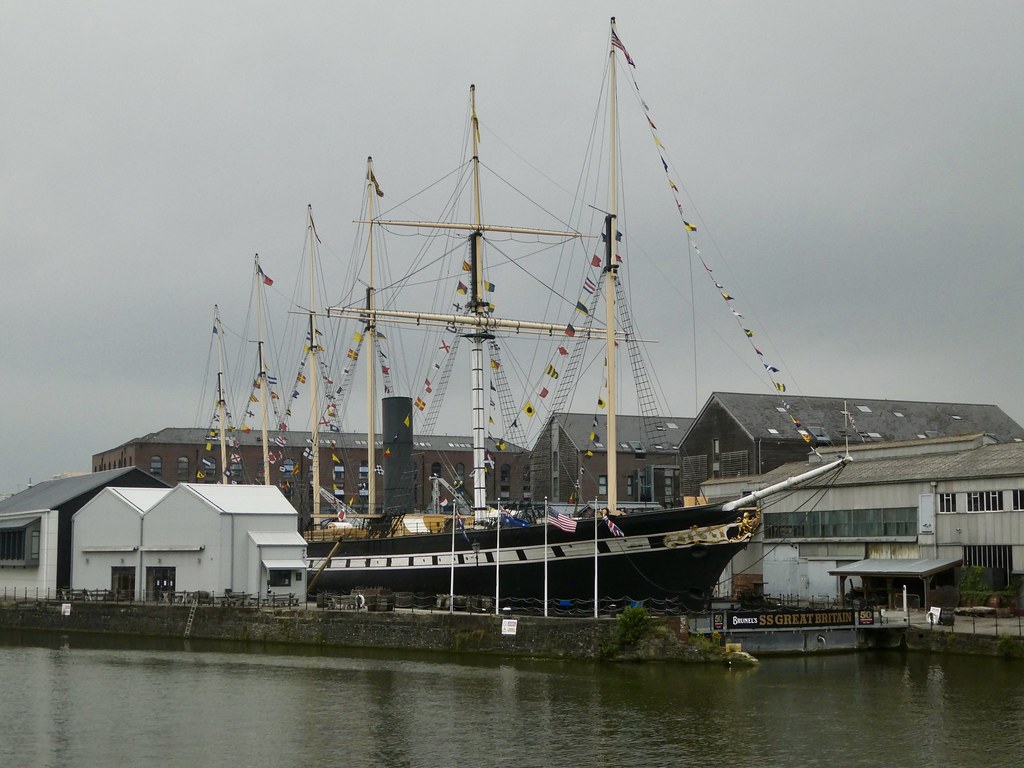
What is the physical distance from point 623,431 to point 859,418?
27746 mm

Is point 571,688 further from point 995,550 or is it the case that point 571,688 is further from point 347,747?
point 995,550

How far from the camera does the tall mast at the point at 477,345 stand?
57.8 metres

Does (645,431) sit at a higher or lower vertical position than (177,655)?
higher

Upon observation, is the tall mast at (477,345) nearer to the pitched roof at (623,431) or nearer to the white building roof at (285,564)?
the white building roof at (285,564)

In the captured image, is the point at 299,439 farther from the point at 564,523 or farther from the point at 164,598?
the point at 564,523

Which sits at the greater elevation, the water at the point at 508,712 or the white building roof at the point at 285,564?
the white building roof at the point at 285,564

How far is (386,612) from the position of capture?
45906 mm

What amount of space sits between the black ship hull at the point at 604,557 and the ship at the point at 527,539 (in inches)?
1.8

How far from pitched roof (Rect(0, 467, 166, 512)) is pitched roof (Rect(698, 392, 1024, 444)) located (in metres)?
35.2

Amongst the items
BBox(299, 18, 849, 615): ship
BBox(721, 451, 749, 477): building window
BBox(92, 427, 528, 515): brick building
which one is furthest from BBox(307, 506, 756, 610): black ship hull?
BBox(92, 427, 528, 515): brick building

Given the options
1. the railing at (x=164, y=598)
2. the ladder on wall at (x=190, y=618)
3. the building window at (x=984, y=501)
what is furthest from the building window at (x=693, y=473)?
the ladder on wall at (x=190, y=618)

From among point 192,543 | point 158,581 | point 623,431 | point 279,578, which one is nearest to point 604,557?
point 279,578

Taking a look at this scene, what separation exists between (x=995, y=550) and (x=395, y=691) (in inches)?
1015

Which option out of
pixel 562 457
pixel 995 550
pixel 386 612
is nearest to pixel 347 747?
pixel 386 612
